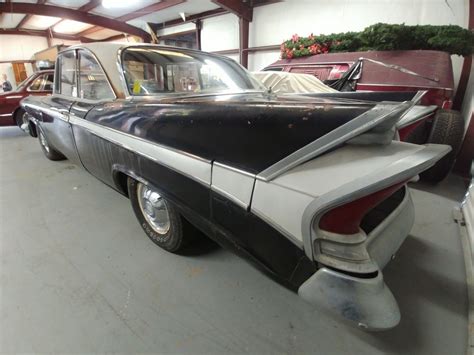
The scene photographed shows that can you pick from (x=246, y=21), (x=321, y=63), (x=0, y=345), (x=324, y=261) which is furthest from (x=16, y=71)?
(x=324, y=261)

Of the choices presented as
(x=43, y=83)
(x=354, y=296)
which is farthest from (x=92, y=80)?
(x=43, y=83)

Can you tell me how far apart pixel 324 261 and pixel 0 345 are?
5.12 ft

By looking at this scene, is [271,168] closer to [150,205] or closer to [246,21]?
[150,205]

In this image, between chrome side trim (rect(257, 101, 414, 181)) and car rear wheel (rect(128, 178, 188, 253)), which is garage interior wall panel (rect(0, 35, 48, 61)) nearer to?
car rear wheel (rect(128, 178, 188, 253))

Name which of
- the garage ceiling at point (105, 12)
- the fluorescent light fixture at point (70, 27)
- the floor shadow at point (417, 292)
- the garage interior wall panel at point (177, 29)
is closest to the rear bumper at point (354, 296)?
the floor shadow at point (417, 292)

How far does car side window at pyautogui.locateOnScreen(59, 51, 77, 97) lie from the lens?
2.49 metres

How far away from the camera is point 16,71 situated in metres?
15.4

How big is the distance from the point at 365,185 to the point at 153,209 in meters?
1.46

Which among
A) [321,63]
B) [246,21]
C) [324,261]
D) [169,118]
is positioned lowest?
[324,261]

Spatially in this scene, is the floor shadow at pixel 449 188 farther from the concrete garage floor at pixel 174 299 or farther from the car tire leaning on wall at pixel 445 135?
the concrete garage floor at pixel 174 299

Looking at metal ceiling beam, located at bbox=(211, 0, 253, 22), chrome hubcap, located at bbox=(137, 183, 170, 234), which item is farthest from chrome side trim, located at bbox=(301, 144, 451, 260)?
metal ceiling beam, located at bbox=(211, 0, 253, 22)

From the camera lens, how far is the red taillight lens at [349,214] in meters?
0.76

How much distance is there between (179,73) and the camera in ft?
7.00

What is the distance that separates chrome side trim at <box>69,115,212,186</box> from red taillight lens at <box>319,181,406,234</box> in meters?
0.55
